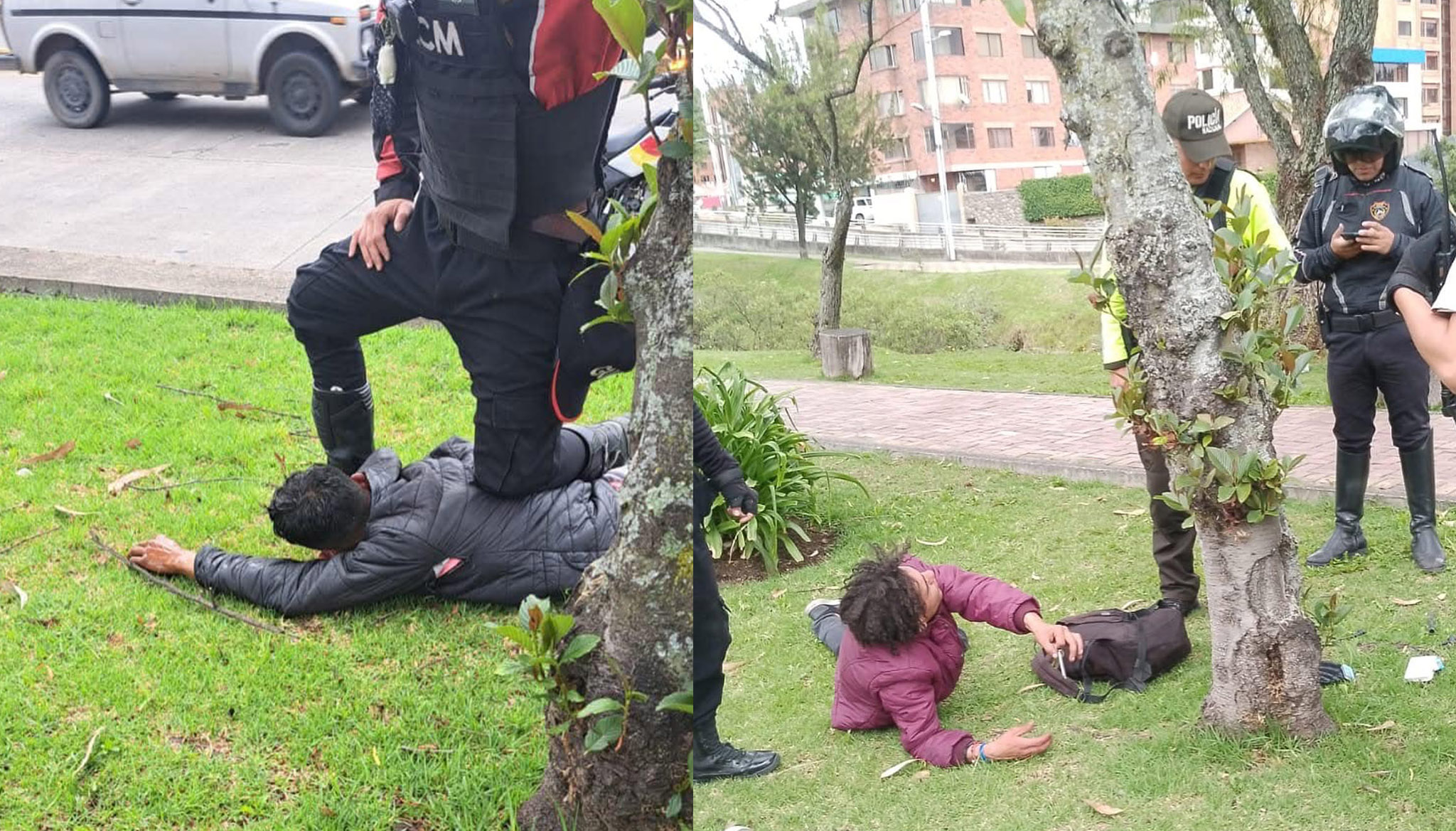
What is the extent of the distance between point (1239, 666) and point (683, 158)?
1205 mm

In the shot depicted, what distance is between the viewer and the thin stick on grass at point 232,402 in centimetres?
286

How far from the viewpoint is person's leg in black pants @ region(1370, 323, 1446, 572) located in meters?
1.72

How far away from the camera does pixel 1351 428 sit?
1.77 m

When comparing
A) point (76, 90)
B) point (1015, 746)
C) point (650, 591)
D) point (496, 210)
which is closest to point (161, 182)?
point (76, 90)

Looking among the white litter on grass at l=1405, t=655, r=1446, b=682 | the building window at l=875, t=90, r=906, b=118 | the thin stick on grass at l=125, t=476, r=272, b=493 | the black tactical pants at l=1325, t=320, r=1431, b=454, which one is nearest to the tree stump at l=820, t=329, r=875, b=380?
the building window at l=875, t=90, r=906, b=118

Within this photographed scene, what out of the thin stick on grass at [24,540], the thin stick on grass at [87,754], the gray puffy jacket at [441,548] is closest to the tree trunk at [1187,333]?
the gray puffy jacket at [441,548]

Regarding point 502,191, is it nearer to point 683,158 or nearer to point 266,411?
point 683,158

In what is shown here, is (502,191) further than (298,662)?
No

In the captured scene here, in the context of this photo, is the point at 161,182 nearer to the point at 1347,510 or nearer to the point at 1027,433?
the point at 1027,433

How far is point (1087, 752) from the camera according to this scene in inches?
71.4

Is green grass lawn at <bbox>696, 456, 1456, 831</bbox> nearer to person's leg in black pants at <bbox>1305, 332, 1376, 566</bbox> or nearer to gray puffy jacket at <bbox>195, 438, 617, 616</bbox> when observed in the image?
person's leg in black pants at <bbox>1305, 332, 1376, 566</bbox>

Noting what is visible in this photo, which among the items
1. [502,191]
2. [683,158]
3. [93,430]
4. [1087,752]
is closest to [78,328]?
[93,430]

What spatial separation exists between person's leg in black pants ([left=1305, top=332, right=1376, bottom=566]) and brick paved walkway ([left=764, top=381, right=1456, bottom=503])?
0.01 m

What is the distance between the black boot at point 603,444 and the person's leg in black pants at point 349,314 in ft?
1.32
